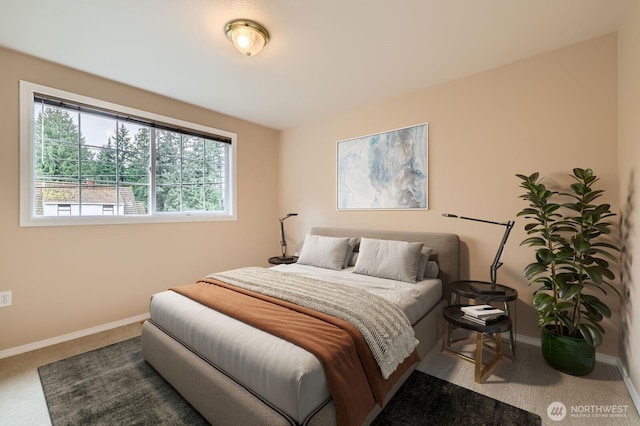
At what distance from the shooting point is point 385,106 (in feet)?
11.4

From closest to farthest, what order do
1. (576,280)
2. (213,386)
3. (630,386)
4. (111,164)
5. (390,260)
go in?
(213,386)
(630,386)
(576,280)
(390,260)
(111,164)

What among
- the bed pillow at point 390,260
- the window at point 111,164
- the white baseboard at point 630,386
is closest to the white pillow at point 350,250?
the bed pillow at point 390,260

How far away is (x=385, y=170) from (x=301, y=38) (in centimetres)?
177

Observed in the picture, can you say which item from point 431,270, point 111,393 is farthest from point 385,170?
point 111,393

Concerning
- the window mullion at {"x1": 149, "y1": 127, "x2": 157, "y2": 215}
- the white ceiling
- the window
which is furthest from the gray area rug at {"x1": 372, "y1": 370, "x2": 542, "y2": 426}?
the window mullion at {"x1": 149, "y1": 127, "x2": 157, "y2": 215}

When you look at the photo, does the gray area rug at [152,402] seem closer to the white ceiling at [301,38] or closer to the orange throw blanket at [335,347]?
the orange throw blanket at [335,347]

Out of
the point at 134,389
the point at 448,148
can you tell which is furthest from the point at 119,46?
the point at 448,148

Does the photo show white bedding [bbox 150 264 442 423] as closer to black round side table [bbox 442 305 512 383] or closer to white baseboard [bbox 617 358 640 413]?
black round side table [bbox 442 305 512 383]

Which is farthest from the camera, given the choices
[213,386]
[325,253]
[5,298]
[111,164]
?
[325,253]

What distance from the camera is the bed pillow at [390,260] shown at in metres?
2.67

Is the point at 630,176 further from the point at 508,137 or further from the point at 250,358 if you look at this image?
the point at 250,358

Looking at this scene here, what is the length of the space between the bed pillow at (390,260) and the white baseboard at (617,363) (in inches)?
44.8

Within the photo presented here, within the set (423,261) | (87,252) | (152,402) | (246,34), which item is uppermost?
(246,34)

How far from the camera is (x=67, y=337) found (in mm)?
2697
